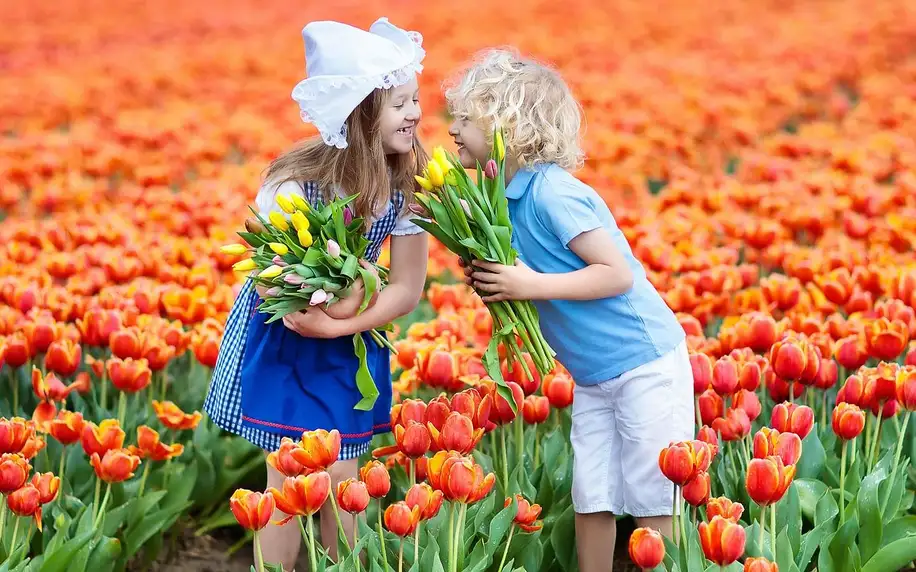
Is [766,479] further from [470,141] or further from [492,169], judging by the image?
[470,141]

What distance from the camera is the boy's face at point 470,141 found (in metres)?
2.58

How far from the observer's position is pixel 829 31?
11.2 m

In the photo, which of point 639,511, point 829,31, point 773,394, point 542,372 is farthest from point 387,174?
point 829,31

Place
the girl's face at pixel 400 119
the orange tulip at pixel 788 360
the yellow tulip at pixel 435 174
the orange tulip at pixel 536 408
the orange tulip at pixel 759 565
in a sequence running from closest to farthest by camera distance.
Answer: the orange tulip at pixel 759 565 → the yellow tulip at pixel 435 174 → the girl's face at pixel 400 119 → the orange tulip at pixel 788 360 → the orange tulip at pixel 536 408

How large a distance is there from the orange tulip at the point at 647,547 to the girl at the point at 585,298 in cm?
47

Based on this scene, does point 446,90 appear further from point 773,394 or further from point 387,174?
point 773,394

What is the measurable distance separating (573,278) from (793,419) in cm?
58

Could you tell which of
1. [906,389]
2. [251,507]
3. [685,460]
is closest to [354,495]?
[251,507]

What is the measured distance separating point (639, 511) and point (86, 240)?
2.89 meters

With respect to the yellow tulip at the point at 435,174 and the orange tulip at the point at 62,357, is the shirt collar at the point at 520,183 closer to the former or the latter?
the yellow tulip at the point at 435,174

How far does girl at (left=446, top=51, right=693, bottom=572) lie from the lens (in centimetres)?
252

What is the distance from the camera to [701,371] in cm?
297

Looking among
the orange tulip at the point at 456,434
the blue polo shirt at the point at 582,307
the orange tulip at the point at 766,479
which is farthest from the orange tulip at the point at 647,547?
the blue polo shirt at the point at 582,307

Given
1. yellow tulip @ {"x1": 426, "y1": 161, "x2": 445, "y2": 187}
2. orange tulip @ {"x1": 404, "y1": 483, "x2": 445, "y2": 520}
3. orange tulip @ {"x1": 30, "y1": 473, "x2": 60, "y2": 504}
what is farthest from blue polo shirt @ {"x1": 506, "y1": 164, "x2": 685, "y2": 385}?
orange tulip @ {"x1": 30, "y1": 473, "x2": 60, "y2": 504}
